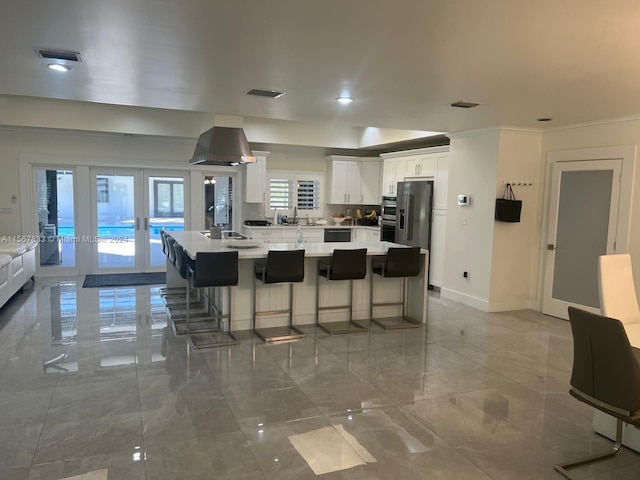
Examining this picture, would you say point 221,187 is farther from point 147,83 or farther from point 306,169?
point 147,83

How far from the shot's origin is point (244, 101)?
4684 mm

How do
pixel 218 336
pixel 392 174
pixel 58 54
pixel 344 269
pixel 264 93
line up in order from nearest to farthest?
pixel 58 54, pixel 264 93, pixel 218 336, pixel 344 269, pixel 392 174

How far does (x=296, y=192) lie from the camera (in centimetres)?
975

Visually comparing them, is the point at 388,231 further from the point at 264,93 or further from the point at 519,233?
the point at 264,93

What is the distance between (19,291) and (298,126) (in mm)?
5490

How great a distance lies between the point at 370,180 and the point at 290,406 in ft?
22.7

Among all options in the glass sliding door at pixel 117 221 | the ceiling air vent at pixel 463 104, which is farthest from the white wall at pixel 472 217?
the glass sliding door at pixel 117 221

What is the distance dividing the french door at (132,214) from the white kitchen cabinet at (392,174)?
391cm

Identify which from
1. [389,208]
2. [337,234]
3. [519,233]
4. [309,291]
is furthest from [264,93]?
[337,234]

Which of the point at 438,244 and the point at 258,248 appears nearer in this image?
the point at 258,248

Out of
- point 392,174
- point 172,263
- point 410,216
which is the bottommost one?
point 172,263

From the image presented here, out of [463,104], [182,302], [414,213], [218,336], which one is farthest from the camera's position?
[414,213]

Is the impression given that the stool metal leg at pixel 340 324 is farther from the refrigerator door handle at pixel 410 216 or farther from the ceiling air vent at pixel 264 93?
the refrigerator door handle at pixel 410 216

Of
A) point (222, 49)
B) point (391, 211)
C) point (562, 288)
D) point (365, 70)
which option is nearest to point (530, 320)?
point (562, 288)
